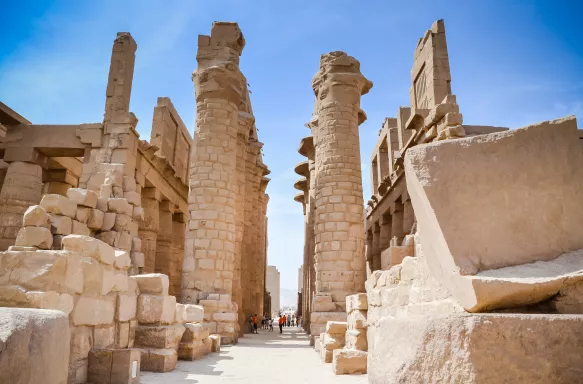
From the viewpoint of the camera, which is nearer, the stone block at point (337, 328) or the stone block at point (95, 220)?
the stone block at point (95, 220)

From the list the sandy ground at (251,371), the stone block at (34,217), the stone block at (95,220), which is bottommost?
the sandy ground at (251,371)

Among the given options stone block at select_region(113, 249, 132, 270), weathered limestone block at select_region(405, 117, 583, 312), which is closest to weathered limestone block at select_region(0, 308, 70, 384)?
weathered limestone block at select_region(405, 117, 583, 312)

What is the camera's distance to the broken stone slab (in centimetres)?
Answer: 155

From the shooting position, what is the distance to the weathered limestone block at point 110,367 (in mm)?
4266

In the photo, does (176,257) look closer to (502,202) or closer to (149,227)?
(149,227)

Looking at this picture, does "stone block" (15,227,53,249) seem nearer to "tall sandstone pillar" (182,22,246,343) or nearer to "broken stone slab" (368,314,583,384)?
"broken stone slab" (368,314,583,384)

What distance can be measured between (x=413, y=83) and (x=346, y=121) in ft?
12.7

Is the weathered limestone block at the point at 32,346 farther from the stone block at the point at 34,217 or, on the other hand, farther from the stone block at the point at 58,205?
the stone block at the point at 58,205

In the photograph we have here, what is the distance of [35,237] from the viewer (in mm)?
5133

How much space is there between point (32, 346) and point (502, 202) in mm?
2470

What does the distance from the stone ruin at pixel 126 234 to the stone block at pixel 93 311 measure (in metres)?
0.01

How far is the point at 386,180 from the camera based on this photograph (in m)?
17.8

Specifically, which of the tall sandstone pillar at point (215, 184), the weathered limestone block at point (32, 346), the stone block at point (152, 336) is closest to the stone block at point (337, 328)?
the stone block at point (152, 336)

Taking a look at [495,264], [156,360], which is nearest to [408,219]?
[156,360]
